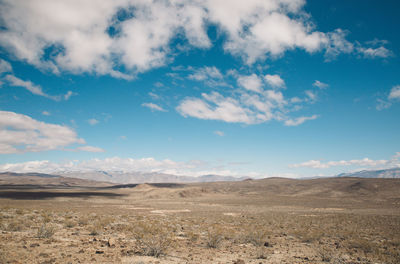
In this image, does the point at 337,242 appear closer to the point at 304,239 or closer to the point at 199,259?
the point at 304,239

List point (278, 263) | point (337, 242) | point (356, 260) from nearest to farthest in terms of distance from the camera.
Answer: point (278, 263)
point (356, 260)
point (337, 242)

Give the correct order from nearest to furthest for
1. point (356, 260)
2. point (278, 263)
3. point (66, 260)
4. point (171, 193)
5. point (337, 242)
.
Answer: point (66, 260) < point (278, 263) < point (356, 260) < point (337, 242) < point (171, 193)

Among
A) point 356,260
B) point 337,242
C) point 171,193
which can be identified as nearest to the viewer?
point 356,260

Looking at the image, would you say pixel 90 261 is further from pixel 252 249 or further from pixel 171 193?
pixel 171 193

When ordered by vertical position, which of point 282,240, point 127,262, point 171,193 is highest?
point 127,262

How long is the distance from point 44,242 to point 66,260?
3.60 m

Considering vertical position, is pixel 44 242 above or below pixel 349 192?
above

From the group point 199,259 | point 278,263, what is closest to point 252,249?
point 278,263

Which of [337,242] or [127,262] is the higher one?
[127,262]

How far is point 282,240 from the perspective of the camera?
49.5 feet

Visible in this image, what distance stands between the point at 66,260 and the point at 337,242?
48.6ft

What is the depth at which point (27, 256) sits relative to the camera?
9.16m

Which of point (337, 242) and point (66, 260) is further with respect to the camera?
point (337, 242)

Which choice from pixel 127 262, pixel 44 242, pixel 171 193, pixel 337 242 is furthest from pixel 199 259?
pixel 171 193
